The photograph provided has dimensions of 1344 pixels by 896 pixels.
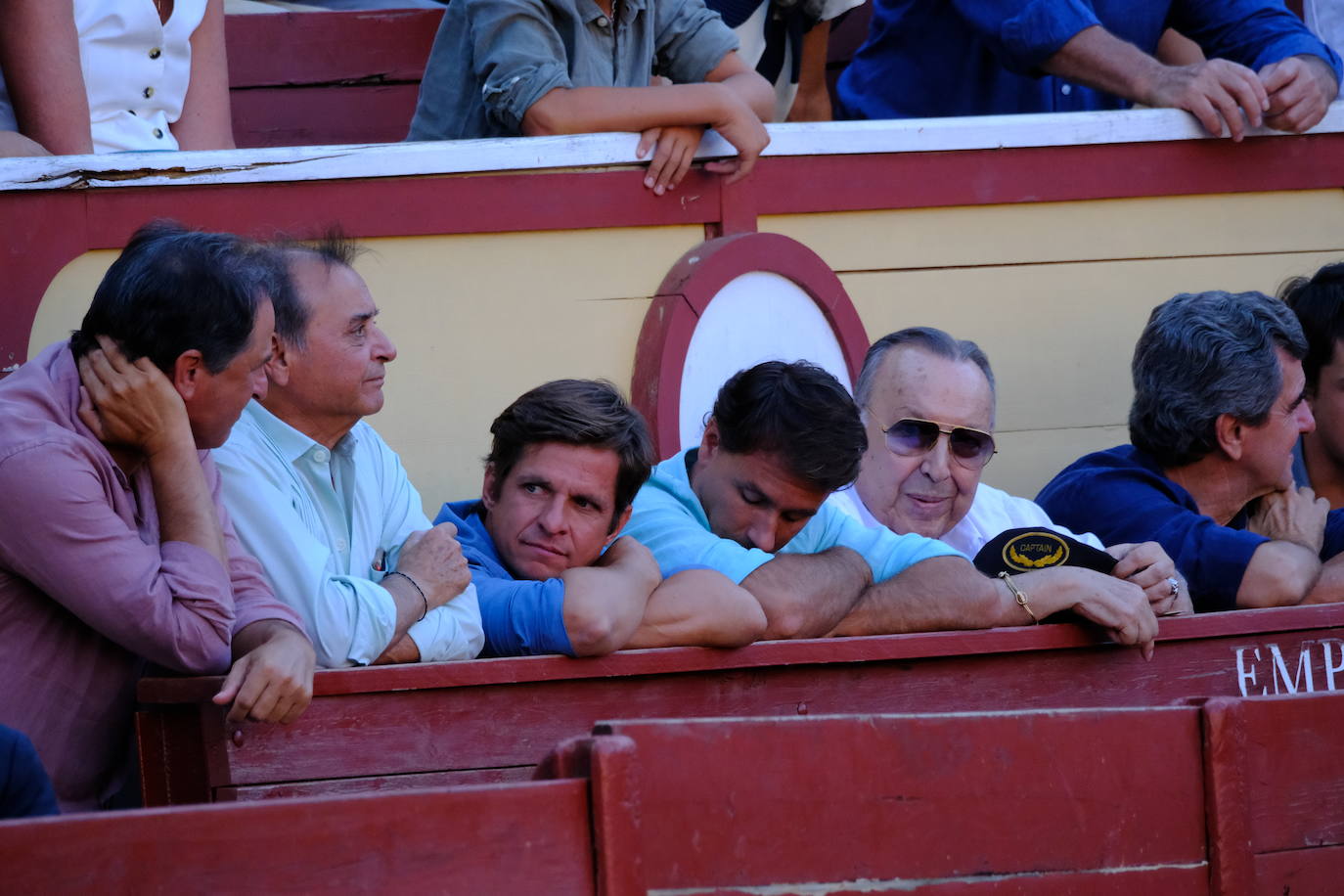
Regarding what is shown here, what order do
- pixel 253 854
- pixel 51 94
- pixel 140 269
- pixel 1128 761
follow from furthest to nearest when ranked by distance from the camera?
pixel 51 94 → pixel 1128 761 → pixel 140 269 → pixel 253 854

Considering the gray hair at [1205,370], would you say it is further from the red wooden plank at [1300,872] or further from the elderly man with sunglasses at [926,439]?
the red wooden plank at [1300,872]

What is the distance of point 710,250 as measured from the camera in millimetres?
Result: 4371

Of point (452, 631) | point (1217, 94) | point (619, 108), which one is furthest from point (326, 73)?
point (452, 631)

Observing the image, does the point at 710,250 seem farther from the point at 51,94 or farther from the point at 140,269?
the point at 140,269

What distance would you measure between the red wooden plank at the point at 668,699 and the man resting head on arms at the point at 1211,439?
0.47m

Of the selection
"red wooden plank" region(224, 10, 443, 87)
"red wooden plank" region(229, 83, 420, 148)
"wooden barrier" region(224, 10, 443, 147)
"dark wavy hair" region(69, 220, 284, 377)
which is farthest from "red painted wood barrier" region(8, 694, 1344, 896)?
"red wooden plank" region(224, 10, 443, 87)

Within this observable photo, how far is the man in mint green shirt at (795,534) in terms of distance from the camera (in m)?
3.31

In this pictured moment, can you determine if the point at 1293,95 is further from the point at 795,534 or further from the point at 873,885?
the point at 873,885

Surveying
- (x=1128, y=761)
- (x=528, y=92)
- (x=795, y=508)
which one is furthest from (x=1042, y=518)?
(x=528, y=92)

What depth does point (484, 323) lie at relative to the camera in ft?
13.9

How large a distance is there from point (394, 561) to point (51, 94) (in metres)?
1.41

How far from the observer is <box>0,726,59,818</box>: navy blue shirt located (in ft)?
7.53

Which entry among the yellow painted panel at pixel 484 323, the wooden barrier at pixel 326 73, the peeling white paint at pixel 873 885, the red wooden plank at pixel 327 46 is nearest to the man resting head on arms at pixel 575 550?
the peeling white paint at pixel 873 885

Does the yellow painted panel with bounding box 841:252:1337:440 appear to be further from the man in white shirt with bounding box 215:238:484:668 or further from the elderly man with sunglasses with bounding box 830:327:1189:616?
the man in white shirt with bounding box 215:238:484:668
